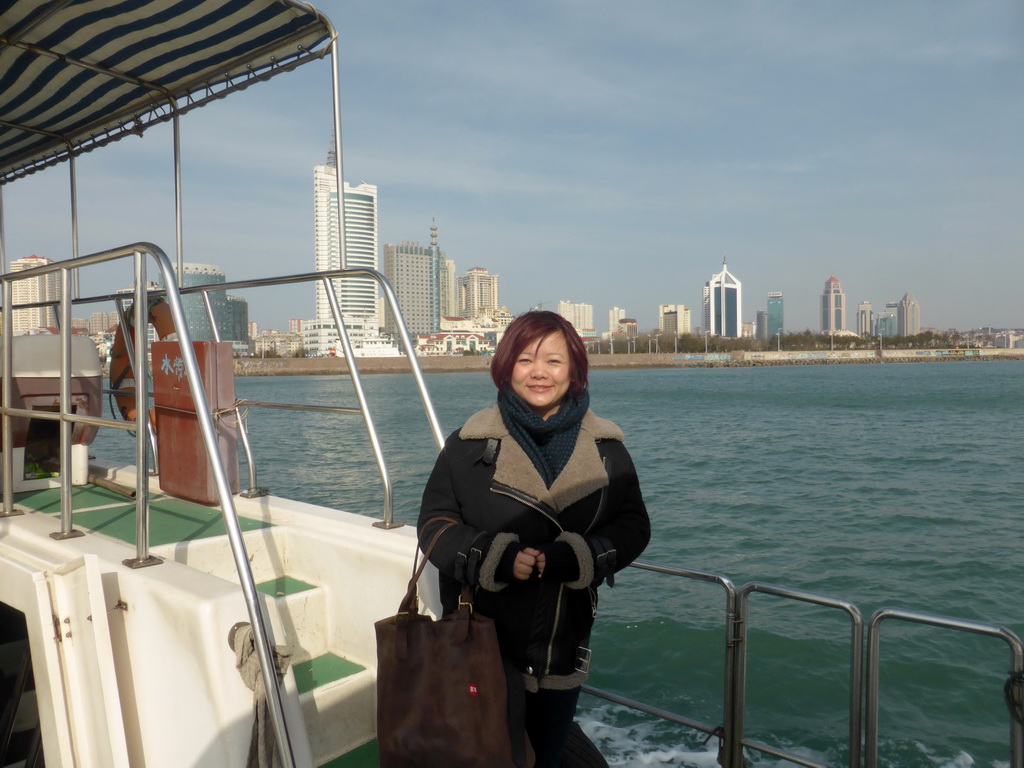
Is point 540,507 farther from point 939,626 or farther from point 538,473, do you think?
point 939,626

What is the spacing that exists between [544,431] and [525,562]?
0.38m

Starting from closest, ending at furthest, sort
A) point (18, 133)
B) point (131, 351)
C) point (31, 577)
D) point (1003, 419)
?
point (31, 577) < point (131, 351) < point (18, 133) < point (1003, 419)

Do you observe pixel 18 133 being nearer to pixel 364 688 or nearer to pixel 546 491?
pixel 364 688

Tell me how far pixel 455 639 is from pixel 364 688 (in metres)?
1.20

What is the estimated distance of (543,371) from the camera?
6.54ft

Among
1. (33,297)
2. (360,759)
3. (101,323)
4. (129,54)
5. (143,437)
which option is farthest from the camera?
(101,323)

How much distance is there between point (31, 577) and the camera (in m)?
2.45

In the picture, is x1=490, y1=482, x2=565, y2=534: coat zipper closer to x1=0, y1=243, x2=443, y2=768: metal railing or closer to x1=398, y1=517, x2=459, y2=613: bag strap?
x1=398, y1=517, x2=459, y2=613: bag strap

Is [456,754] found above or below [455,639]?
below

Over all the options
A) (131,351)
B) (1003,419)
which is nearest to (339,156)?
(131,351)

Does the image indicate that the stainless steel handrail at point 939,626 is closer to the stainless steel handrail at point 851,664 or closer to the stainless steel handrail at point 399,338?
the stainless steel handrail at point 851,664

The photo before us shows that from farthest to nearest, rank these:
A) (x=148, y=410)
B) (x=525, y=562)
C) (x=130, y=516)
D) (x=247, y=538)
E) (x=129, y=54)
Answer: (x=129, y=54) → (x=130, y=516) → (x=247, y=538) → (x=148, y=410) → (x=525, y=562)

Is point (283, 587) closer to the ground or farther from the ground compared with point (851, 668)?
farther from the ground

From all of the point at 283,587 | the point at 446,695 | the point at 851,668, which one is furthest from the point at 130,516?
the point at 851,668
